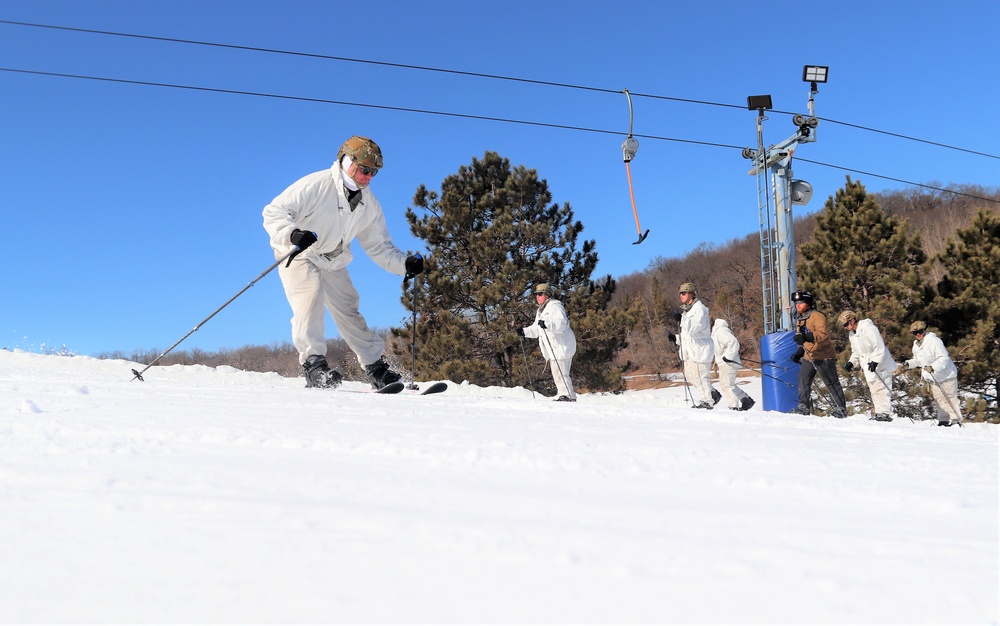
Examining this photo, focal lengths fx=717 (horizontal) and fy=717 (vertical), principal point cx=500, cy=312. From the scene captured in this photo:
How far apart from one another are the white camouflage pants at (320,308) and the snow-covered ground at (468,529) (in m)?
3.01

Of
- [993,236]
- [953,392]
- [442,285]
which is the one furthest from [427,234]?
[993,236]

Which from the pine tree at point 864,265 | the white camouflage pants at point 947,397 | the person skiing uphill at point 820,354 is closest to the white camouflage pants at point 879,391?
the person skiing uphill at point 820,354

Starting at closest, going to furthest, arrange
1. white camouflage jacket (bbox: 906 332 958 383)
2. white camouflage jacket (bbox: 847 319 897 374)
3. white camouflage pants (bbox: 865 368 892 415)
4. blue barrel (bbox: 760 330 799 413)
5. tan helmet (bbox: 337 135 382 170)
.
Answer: tan helmet (bbox: 337 135 382 170), white camouflage pants (bbox: 865 368 892 415), white camouflage jacket (bbox: 847 319 897 374), blue barrel (bbox: 760 330 799 413), white camouflage jacket (bbox: 906 332 958 383)

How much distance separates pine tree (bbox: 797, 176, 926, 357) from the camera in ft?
45.4

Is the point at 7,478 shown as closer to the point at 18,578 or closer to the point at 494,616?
the point at 18,578

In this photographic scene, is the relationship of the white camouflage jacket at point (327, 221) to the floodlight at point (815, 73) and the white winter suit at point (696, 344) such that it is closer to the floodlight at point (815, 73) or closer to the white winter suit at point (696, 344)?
the white winter suit at point (696, 344)

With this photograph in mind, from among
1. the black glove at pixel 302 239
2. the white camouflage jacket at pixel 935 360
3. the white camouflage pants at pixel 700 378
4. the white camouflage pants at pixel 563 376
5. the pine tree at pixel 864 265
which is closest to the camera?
the black glove at pixel 302 239

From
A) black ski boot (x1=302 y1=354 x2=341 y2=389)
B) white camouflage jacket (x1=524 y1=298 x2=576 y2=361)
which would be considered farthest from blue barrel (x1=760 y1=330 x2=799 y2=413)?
black ski boot (x1=302 y1=354 x2=341 y2=389)

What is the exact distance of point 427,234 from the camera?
16375 mm

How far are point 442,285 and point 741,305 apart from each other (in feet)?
140

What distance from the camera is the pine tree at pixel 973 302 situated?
13.7 meters

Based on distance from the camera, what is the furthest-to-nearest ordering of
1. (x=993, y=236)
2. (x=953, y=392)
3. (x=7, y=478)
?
(x=993, y=236) → (x=953, y=392) → (x=7, y=478)

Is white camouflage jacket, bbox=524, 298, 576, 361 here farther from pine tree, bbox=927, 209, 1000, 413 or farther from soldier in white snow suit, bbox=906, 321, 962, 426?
pine tree, bbox=927, 209, 1000, 413

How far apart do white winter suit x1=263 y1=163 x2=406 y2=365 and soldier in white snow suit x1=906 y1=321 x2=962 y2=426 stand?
7.95 m
